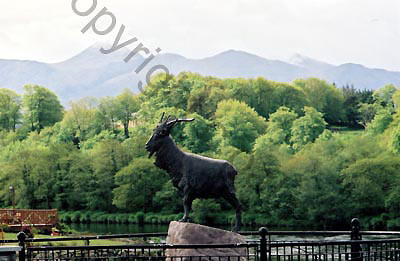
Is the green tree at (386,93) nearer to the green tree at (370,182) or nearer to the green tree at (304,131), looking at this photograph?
the green tree at (304,131)

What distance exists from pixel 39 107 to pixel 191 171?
70.6m

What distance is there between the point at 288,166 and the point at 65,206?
20.1m

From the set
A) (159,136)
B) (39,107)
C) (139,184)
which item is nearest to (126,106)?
(39,107)

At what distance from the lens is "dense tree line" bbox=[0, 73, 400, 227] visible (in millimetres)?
48062

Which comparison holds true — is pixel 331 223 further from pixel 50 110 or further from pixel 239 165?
pixel 50 110

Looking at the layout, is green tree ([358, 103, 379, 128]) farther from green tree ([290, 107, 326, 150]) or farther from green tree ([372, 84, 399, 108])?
green tree ([290, 107, 326, 150])

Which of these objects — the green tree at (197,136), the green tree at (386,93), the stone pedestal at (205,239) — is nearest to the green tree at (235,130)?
the green tree at (197,136)

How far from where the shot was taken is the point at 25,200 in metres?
58.2

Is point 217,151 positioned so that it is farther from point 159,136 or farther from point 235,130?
point 159,136

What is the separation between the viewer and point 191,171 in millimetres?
11711

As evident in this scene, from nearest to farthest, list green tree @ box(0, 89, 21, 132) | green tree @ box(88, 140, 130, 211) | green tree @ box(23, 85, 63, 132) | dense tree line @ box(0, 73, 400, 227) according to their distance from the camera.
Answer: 1. dense tree line @ box(0, 73, 400, 227)
2. green tree @ box(88, 140, 130, 211)
3. green tree @ box(23, 85, 63, 132)
4. green tree @ box(0, 89, 21, 132)

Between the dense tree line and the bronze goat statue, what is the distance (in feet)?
113

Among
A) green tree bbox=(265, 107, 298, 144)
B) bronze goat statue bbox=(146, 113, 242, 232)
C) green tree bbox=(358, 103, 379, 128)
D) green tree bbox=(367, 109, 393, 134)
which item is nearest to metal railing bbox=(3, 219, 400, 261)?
bronze goat statue bbox=(146, 113, 242, 232)

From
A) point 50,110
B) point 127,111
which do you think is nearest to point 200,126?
point 127,111
